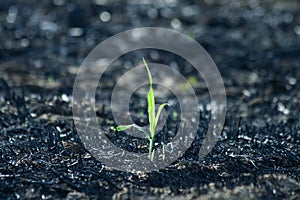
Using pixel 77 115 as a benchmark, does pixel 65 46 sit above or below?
above

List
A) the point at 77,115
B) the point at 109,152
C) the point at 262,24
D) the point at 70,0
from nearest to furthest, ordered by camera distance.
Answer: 1. the point at 109,152
2. the point at 77,115
3. the point at 262,24
4. the point at 70,0

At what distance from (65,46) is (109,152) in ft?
9.74

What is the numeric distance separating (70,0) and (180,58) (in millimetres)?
2113

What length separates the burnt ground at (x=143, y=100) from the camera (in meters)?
2.74

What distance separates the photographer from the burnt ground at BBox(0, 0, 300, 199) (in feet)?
9.00

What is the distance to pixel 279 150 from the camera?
125 inches

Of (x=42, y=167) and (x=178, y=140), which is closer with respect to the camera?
(x=42, y=167)

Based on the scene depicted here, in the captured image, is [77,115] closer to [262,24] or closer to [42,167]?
[42,167]

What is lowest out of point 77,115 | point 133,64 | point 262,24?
point 77,115

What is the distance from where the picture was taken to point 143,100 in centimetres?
457

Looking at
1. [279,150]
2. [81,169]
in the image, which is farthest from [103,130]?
[279,150]

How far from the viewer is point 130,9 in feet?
23.1

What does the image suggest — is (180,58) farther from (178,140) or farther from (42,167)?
(42,167)

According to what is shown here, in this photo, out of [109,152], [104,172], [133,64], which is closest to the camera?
[104,172]
